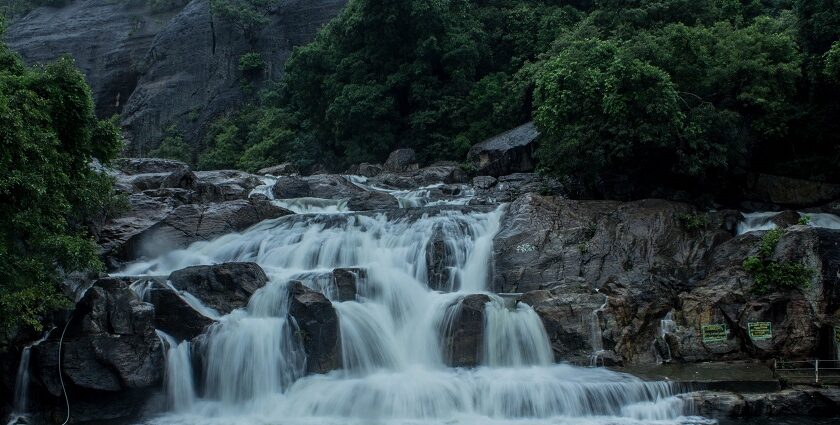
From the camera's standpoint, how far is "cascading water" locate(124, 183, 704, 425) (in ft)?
44.6

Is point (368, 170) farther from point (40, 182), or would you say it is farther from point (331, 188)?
point (40, 182)

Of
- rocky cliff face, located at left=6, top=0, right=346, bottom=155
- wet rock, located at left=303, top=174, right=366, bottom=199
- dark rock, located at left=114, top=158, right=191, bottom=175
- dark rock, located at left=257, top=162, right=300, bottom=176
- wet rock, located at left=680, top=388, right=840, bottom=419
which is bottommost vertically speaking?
wet rock, located at left=680, top=388, right=840, bottom=419

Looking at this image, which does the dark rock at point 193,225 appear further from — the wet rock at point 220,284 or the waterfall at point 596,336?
the waterfall at point 596,336

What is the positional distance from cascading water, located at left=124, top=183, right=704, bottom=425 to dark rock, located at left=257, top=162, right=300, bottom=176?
604 inches

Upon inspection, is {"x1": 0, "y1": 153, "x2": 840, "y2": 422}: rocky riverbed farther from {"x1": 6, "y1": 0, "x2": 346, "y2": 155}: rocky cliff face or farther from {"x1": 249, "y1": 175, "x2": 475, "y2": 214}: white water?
{"x1": 6, "y1": 0, "x2": 346, "y2": 155}: rocky cliff face

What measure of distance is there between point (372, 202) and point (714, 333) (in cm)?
1233

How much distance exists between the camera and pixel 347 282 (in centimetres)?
1698

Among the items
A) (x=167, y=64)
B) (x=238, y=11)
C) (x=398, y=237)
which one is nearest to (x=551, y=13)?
(x=398, y=237)

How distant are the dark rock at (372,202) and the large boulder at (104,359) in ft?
33.3

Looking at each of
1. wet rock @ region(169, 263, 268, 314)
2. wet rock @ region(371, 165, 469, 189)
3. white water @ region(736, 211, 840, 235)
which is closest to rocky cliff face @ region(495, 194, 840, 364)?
white water @ region(736, 211, 840, 235)

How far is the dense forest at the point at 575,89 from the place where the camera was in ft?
65.0

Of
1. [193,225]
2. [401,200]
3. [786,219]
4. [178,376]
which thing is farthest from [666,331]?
[193,225]

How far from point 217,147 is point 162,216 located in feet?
77.5

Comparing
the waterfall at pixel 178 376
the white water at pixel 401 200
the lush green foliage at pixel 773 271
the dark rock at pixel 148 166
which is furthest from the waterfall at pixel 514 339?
the dark rock at pixel 148 166
